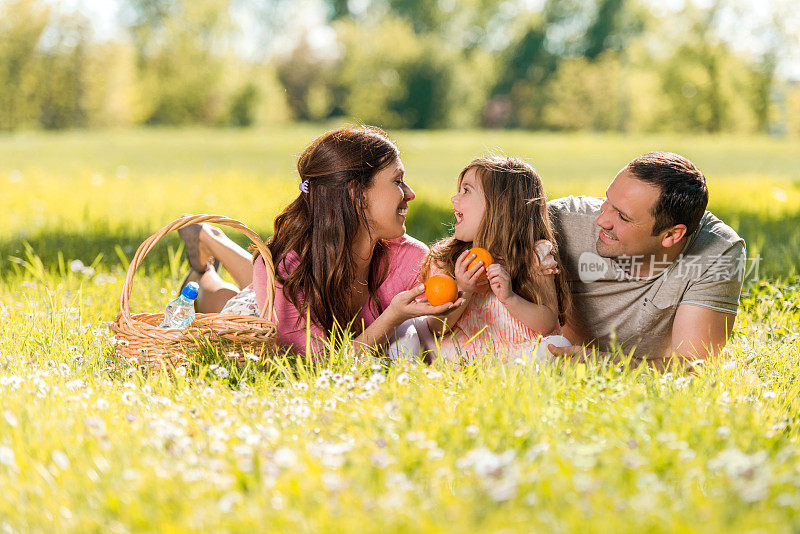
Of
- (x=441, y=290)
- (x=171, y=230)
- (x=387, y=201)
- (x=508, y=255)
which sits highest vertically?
(x=387, y=201)

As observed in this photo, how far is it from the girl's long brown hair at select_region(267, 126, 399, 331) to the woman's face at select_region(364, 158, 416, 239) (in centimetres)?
3

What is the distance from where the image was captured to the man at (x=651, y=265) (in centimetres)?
377

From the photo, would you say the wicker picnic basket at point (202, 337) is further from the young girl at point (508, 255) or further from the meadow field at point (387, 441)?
the young girl at point (508, 255)

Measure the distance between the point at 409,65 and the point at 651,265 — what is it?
155ft

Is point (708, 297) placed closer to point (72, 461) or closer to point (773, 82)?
point (72, 461)

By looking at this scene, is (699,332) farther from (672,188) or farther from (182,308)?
(182,308)

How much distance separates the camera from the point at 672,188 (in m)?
3.72

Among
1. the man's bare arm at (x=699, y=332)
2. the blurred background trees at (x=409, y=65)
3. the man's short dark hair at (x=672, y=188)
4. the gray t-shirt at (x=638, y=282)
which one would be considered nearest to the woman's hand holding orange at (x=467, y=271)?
the gray t-shirt at (x=638, y=282)

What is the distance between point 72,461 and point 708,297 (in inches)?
114

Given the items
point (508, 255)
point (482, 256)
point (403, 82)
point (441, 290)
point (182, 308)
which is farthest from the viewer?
point (403, 82)

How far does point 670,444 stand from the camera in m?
2.46

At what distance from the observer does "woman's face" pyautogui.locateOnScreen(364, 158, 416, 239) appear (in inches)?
160

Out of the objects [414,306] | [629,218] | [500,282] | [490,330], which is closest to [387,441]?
[414,306]

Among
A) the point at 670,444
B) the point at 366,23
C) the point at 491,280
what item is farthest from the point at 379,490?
the point at 366,23
